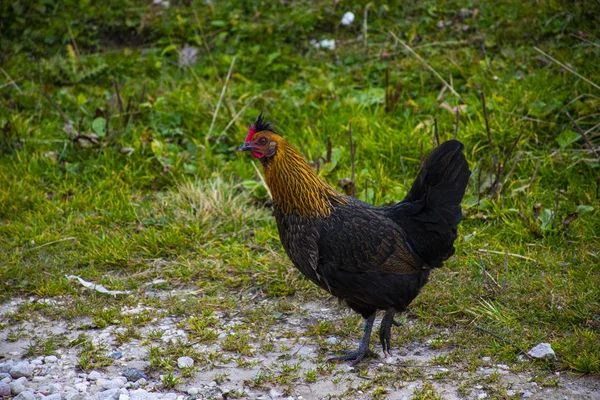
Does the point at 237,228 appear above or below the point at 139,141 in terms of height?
below

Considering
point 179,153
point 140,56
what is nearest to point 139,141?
point 179,153

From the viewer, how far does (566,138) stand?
5.91 m

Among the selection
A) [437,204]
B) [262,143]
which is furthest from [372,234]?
[262,143]

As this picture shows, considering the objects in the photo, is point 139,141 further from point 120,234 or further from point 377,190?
point 377,190

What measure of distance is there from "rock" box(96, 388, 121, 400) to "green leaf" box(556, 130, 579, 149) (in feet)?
14.4

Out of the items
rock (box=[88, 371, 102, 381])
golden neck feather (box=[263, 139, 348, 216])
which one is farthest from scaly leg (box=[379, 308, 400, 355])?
rock (box=[88, 371, 102, 381])

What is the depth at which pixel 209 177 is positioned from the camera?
6.29m

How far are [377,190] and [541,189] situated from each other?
1.43 metres

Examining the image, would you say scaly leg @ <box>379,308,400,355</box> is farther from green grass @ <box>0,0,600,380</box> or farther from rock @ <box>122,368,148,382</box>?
rock @ <box>122,368,148,382</box>

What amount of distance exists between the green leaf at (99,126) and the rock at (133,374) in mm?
3340

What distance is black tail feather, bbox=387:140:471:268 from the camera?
152 inches

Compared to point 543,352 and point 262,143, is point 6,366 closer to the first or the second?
point 262,143

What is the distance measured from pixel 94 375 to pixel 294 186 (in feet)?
5.52

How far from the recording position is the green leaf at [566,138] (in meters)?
5.88
